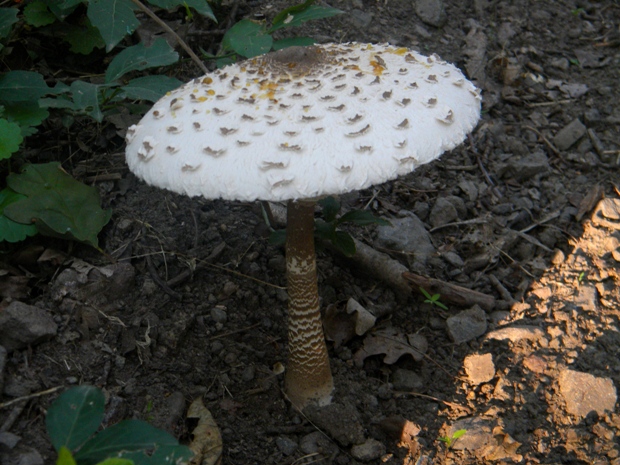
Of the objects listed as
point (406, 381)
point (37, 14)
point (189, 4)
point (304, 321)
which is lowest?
point (406, 381)

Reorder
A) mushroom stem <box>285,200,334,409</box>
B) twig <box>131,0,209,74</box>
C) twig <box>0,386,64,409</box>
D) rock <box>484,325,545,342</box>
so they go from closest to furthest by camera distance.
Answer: twig <box>0,386,64,409</box>
mushroom stem <box>285,200,334,409</box>
twig <box>131,0,209,74</box>
rock <box>484,325,545,342</box>

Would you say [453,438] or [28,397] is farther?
[453,438]

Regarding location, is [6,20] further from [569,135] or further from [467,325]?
[569,135]

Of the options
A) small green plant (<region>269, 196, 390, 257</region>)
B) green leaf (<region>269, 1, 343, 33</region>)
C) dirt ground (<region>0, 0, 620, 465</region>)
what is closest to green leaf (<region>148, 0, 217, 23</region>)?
green leaf (<region>269, 1, 343, 33</region>)

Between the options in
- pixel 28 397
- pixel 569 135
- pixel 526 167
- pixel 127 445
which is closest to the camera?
pixel 127 445

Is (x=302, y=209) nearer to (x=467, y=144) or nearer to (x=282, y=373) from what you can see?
(x=282, y=373)

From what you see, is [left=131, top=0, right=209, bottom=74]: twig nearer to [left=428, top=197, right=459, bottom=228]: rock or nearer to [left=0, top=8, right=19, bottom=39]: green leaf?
[left=0, top=8, right=19, bottom=39]: green leaf

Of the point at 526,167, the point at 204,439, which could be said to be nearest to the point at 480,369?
the point at 204,439

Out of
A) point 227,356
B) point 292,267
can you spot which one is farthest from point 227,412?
point 292,267
